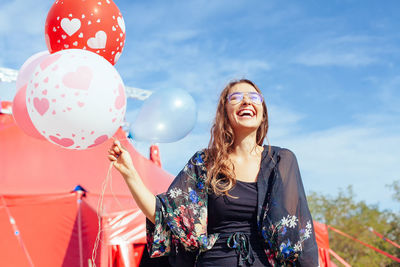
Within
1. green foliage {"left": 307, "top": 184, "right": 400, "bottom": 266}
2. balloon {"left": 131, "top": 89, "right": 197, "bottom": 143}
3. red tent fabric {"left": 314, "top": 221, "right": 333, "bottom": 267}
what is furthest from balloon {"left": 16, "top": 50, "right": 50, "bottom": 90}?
green foliage {"left": 307, "top": 184, "right": 400, "bottom": 266}

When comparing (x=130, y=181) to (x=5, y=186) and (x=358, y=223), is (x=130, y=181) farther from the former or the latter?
(x=358, y=223)

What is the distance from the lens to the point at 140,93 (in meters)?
8.81

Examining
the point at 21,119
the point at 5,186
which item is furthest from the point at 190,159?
the point at 5,186

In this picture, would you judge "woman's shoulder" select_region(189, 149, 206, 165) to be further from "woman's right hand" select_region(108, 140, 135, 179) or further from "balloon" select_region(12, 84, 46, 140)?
"balloon" select_region(12, 84, 46, 140)

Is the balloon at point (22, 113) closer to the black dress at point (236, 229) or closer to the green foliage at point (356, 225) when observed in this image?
the black dress at point (236, 229)

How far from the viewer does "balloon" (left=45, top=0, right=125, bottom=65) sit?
2.35 m

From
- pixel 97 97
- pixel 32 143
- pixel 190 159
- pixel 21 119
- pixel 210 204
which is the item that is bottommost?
pixel 210 204

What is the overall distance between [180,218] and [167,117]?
166 cm

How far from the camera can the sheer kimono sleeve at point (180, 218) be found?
1.68 meters

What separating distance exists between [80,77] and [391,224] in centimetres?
1961

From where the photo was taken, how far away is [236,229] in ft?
5.42

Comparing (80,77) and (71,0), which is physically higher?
(71,0)

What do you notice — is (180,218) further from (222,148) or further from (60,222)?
(60,222)

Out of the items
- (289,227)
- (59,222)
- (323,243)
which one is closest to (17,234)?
(59,222)
